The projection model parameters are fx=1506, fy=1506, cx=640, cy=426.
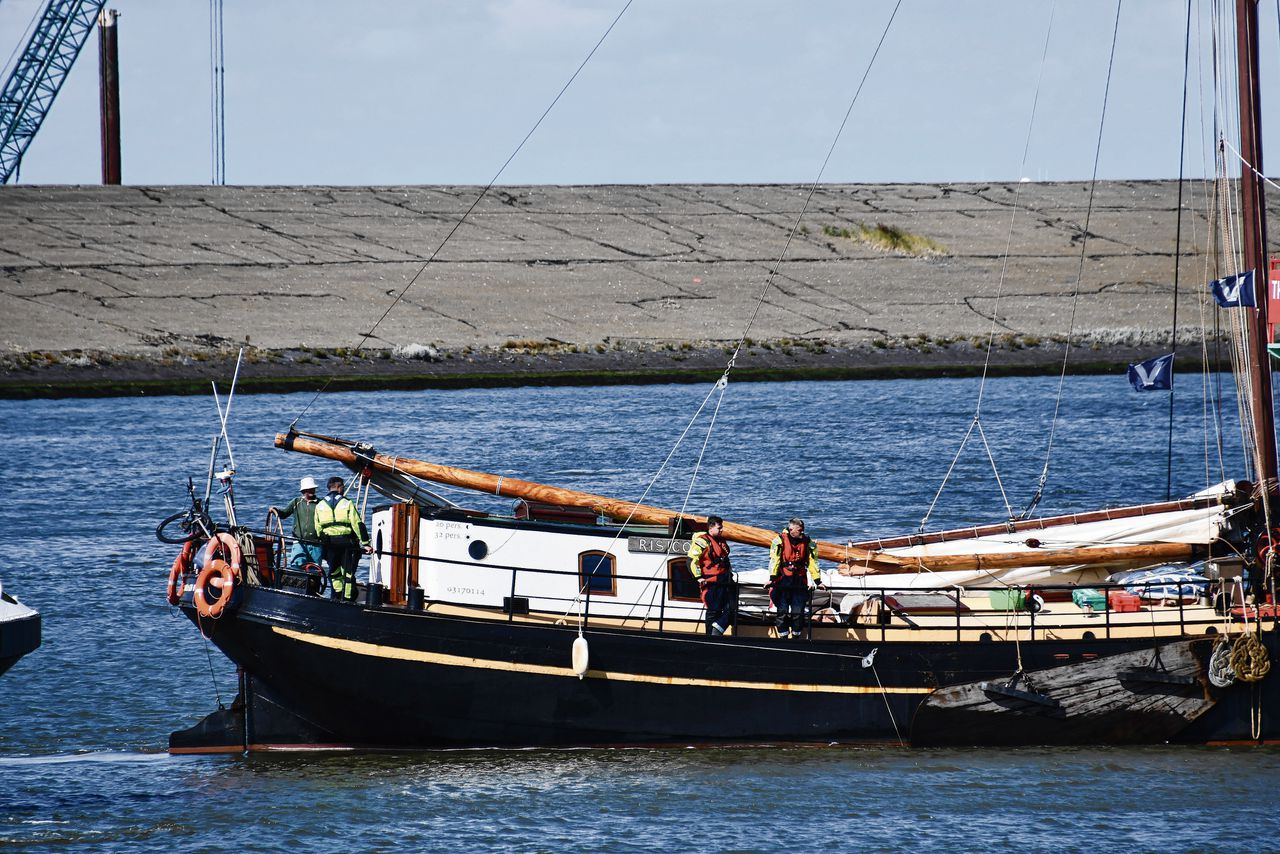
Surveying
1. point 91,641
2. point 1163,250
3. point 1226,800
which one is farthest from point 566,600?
point 1163,250

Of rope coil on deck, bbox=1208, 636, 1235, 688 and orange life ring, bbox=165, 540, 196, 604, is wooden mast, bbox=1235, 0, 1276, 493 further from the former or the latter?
orange life ring, bbox=165, 540, 196, 604

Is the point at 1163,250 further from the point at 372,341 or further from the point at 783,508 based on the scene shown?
the point at 783,508

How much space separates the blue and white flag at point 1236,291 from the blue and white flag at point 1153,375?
4.06ft

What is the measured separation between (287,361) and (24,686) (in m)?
49.0

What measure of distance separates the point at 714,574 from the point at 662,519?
1.52 m

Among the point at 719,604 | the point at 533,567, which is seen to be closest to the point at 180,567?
the point at 533,567

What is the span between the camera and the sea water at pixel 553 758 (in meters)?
16.1

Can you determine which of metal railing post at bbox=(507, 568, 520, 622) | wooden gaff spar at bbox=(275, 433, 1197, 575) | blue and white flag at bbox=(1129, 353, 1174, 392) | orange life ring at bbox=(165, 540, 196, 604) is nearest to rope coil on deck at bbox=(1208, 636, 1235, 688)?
wooden gaff spar at bbox=(275, 433, 1197, 575)

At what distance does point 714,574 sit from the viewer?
18.2m

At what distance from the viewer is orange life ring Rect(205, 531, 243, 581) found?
18.2 meters

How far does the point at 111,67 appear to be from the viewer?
93125 millimetres

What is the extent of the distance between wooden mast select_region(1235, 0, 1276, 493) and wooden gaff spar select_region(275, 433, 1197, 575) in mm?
2129

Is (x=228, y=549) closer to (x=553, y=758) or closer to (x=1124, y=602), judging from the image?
(x=553, y=758)

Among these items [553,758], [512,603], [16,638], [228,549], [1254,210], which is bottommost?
[553,758]
